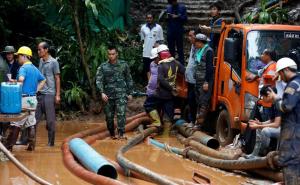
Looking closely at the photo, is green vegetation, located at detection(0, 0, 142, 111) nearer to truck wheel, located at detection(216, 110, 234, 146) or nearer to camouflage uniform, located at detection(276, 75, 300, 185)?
truck wheel, located at detection(216, 110, 234, 146)

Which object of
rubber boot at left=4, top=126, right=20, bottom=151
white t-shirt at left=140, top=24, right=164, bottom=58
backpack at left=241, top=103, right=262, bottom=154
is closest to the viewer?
backpack at left=241, top=103, right=262, bottom=154

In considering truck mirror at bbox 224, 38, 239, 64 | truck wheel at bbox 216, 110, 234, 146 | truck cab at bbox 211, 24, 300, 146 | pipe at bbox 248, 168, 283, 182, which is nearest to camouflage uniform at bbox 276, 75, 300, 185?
pipe at bbox 248, 168, 283, 182

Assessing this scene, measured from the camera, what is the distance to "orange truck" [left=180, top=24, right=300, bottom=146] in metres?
10.6

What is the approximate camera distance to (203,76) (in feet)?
40.4

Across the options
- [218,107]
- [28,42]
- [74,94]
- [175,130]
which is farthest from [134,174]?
[28,42]

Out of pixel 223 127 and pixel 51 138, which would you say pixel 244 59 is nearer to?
pixel 223 127

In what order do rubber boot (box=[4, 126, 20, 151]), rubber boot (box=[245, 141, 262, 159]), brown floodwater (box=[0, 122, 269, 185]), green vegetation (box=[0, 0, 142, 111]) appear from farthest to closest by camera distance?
green vegetation (box=[0, 0, 142, 111]) < rubber boot (box=[4, 126, 20, 151]) < rubber boot (box=[245, 141, 262, 159]) < brown floodwater (box=[0, 122, 269, 185])

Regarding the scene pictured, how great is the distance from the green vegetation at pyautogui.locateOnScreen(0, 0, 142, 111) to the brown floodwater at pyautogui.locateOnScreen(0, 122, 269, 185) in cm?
307

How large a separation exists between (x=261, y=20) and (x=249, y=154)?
587 centimetres

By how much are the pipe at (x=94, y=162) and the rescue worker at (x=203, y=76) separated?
10.0 feet

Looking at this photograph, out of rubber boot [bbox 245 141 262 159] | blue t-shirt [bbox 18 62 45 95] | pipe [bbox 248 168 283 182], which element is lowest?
pipe [bbox 248 168 283 182]

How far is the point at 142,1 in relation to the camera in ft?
69.8

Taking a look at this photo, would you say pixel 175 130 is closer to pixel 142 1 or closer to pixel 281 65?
pixel 281 65

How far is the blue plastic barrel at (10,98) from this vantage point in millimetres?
9719
